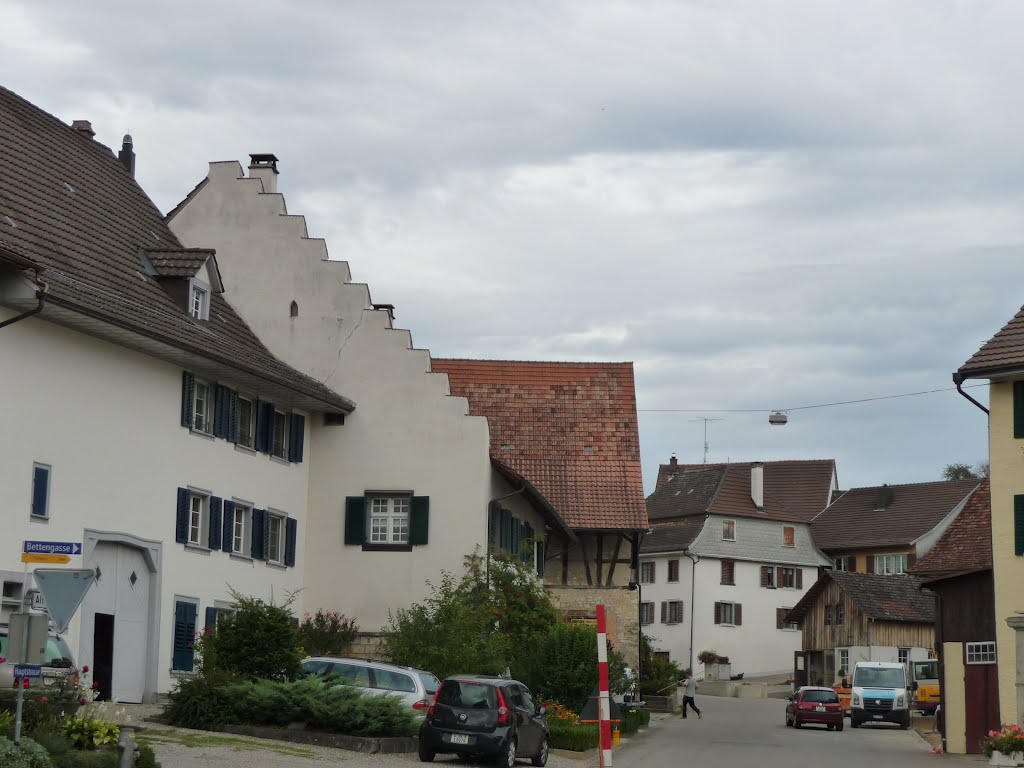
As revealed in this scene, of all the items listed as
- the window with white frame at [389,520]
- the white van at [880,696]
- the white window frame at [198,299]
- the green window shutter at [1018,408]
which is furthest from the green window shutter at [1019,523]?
the white van at [880,696]

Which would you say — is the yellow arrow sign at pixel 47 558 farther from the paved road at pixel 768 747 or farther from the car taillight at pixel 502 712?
the paved road at pixel 768 747

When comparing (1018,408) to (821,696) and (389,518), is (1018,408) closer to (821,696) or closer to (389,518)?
(389,518)

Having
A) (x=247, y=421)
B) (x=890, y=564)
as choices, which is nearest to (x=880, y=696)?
(x=247, y=421)

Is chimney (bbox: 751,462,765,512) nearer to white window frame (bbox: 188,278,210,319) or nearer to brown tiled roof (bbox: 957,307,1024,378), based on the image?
brown tiled roof (bbox: 957,307,1024,378)

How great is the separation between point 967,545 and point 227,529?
57.8 ft

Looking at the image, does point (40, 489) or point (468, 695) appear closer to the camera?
point (468, 695)

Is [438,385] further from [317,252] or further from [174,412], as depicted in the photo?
[174,412]

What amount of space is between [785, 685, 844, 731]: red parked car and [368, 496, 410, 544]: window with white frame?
14.7m

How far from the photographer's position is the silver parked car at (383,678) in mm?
27328

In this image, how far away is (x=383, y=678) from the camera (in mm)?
27656

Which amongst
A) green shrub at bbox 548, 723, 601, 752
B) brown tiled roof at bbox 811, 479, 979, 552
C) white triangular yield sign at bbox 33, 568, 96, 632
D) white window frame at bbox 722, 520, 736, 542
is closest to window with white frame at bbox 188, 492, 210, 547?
green shrub at bbox 548, 723, 601, 752

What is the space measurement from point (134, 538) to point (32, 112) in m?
10.2

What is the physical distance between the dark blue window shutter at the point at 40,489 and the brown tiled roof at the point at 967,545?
20.6m

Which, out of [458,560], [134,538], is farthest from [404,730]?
[458,560]
